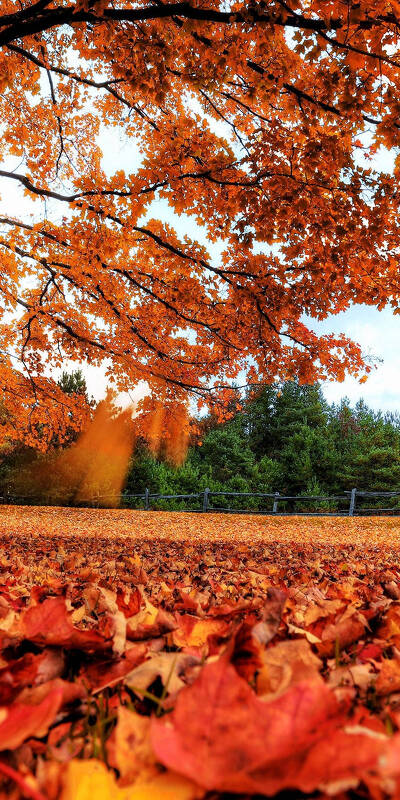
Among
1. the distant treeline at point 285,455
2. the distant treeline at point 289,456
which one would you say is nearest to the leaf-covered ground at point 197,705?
the distant treeline at point 285,455

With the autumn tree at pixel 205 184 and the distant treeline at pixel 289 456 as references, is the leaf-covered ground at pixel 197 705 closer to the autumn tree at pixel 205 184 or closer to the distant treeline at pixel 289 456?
the autumn tree at pixel 205 184

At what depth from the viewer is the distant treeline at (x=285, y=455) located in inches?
927

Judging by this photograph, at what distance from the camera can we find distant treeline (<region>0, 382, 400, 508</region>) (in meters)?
23.5

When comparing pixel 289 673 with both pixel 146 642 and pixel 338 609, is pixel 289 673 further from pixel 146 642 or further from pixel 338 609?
pixel 338 609

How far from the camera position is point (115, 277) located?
7797mm

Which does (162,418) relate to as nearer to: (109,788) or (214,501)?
(109,788)

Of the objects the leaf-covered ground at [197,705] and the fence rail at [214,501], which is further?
the fence rail at [214,501]

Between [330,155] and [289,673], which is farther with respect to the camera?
[330,155]

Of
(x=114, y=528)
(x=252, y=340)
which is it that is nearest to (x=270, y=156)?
(x=252, y=340)

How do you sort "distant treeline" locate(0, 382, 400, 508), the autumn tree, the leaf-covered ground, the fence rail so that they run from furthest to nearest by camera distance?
"distant treeline" locate(0, 382, 400, 508), the fence rail, the autumn tree, the leaf-covered ground

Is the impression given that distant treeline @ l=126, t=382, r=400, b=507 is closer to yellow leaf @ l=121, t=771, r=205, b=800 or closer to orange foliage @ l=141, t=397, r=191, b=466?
orange foliage @ l=141, t=397, r=191, b=466

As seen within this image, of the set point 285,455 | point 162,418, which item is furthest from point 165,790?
point 285,455

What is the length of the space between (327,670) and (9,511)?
18304mm

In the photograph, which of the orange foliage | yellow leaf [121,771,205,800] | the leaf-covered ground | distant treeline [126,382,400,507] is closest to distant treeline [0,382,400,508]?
distant treeline [126,382,400,507]
